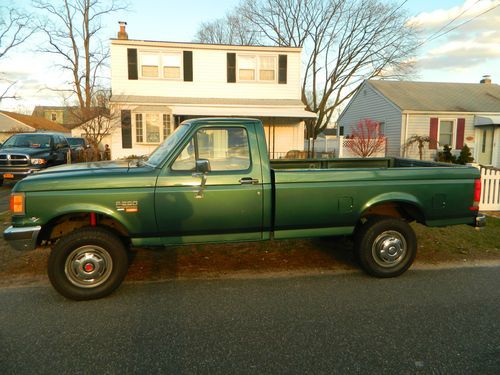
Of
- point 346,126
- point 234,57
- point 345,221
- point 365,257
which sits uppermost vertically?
point 234,57

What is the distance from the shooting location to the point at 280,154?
1967cm

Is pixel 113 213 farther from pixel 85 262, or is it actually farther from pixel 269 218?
pixel 269 218

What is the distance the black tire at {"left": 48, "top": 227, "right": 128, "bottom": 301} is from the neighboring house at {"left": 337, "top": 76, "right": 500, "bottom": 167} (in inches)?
754

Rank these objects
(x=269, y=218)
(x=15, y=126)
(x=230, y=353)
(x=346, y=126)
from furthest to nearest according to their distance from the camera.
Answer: (x=15, y=126) < (x=346, y=126) < (x=269, y=218) < (x=230, y=353)

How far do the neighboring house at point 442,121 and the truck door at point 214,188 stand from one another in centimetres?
1793

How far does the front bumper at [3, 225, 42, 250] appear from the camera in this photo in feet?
13.0

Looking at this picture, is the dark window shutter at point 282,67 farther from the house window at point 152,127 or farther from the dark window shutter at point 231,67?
the house window at point 152,127

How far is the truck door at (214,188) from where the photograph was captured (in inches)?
169

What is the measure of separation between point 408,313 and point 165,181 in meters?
2.93

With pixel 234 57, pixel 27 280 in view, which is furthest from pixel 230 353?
pixel 234 57

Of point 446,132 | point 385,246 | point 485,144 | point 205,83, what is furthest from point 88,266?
point 485,144

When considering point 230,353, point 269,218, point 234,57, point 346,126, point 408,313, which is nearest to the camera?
point 230,353

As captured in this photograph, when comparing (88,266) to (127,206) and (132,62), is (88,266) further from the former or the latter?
(132,62)

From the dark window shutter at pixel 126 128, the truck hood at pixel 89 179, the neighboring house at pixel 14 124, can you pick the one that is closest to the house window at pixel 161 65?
the dark window shutter at pixel 126 128
